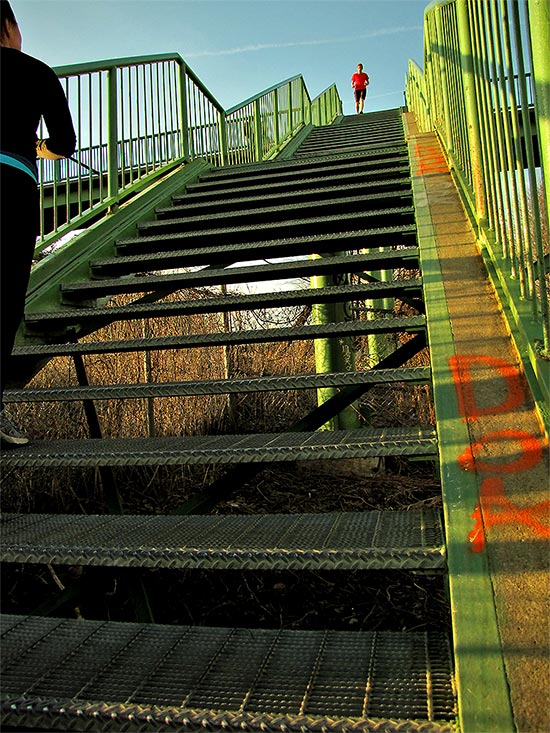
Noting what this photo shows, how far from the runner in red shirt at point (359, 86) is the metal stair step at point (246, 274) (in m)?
12.1

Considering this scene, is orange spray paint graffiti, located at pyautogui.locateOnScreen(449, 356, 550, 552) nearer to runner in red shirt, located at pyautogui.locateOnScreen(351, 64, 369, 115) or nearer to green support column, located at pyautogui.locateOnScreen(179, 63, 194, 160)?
green support column, located at pyautogui.locateOnScreen(179, 63, 194, 160)

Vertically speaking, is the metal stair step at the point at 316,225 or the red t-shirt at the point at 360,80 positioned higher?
the red t-shirt at the point at 360,80

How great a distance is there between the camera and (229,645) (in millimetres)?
1307

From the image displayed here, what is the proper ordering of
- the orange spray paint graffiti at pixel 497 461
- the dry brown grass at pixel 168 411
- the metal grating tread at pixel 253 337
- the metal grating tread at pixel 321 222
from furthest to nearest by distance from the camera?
the dry brown grass at pixel 168 411 → the metal grating tread at pixel 321 222 → the metal grating tread at pixel 253 337 → the orange spray paint graffiti at pixel 497 461

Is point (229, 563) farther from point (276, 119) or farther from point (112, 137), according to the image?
point (276, 119)

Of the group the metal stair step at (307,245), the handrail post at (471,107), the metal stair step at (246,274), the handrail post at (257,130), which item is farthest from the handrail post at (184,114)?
the handrail post at (471,107)

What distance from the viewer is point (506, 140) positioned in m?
1.77

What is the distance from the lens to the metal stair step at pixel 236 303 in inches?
96.3

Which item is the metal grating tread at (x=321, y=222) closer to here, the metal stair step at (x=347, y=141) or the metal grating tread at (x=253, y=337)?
the metal grating tread at (x=253, y=337)

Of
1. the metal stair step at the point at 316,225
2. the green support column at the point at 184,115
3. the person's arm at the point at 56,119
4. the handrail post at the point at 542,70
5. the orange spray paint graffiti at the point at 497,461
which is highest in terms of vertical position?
the green support column at the point at 184,115

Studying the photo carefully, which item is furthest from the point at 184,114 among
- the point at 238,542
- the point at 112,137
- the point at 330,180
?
the point at 238,542

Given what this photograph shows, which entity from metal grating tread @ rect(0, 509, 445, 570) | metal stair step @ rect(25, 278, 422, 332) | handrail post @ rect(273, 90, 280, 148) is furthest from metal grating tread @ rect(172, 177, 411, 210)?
handrail post @ rect(273, 90, 280, 148)

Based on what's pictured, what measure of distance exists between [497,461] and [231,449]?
76cm

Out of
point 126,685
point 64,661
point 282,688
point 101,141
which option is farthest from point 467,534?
point 101,141
